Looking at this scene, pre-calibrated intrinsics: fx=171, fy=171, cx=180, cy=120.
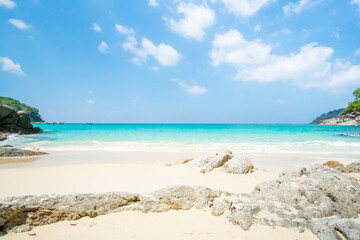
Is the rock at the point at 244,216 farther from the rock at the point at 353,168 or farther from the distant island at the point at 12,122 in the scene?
the distant island at the point at 12,122

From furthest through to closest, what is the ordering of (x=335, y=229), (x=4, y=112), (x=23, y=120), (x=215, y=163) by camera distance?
(x=23, y=120), (x=4, y=112), (x=215, y=163), (x=335, y=229)

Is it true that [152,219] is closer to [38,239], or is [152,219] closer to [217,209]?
[217,209]

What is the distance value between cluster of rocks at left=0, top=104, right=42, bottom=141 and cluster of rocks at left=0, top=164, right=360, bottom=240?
37.6m

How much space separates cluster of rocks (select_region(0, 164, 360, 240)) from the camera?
2645 millimetres

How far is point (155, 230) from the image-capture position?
8.77ft

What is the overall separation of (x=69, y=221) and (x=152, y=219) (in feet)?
4.47

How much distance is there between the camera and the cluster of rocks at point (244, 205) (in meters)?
2.64

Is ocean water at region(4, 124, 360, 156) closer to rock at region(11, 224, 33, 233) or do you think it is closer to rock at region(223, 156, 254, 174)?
rock at region(223, 156, 254, 174)

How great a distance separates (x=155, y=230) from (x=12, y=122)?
43.2m

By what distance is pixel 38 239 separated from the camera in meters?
2.42

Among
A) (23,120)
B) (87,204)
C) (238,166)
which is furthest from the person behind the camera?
(23,120)

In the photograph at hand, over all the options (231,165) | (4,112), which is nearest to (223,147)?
(231,165)

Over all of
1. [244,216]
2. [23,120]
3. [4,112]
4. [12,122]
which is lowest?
[244,216]

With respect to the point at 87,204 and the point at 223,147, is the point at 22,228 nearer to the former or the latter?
the point at 87,204
